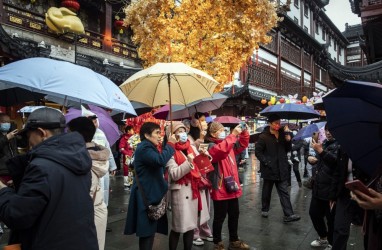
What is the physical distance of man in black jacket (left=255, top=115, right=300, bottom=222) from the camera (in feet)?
20.0

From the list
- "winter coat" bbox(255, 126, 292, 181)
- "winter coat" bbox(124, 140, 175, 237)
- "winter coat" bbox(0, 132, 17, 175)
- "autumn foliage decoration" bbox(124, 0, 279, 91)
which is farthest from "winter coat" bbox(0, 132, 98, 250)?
"autumn foliage decoration" bbox(124, 0, 279, 91)

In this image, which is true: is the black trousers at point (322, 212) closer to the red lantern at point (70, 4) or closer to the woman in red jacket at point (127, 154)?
the woman in red jacket at point (127, 154)

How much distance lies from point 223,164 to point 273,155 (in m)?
1.90

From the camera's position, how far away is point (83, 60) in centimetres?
1376

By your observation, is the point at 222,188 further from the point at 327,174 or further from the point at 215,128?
the point at 327,174

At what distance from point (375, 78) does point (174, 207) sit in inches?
291

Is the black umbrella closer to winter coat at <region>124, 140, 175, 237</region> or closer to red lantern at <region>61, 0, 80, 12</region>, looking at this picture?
winter coat at <region>124, 140, 175, 237</region>

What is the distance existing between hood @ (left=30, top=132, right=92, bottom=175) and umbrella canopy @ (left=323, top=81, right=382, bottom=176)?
180cm

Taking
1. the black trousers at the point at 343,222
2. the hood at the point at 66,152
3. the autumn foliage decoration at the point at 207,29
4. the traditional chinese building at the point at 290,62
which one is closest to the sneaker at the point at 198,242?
the black trousers at the point at 343,222

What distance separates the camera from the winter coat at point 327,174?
3930mm

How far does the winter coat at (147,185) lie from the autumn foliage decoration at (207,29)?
5.41m

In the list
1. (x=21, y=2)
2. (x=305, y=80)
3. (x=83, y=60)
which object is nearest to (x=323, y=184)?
(x=83, y=60)

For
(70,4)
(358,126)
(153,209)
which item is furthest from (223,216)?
(70,4)

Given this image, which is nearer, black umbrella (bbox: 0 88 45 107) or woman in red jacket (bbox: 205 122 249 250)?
woman in red jacket (bbox: 205 122 249 250)
